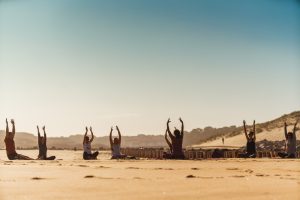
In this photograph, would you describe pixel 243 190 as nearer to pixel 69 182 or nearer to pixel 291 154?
pixel 69 182

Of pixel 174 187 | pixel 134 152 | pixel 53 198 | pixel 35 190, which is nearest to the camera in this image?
pixel 53 198

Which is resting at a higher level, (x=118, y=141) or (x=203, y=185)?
(x=118, y=141)

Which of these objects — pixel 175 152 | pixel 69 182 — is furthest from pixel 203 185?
pixel 175 152

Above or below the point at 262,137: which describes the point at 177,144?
below

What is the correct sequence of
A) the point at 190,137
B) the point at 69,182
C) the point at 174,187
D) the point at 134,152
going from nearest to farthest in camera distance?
1. the point at 174,187
2. the point at 69,182
3. the point at 134,152
4. the point at 190,137

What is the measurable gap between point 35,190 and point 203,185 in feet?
10.1

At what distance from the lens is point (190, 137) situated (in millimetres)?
151500

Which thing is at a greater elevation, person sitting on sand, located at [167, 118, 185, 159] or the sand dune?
the sand dune

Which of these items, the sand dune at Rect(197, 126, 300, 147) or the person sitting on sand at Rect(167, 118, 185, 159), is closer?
the person sitting on sand at Rect(167, 118, 185, 159)

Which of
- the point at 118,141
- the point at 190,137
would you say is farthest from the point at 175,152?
the point at 190,137

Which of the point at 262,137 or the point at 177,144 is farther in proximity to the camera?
the point at 262,137

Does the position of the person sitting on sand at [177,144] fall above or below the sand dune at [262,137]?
below

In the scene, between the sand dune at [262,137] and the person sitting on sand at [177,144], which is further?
the sand dune at [262,137]

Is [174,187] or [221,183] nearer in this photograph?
[174,187]
